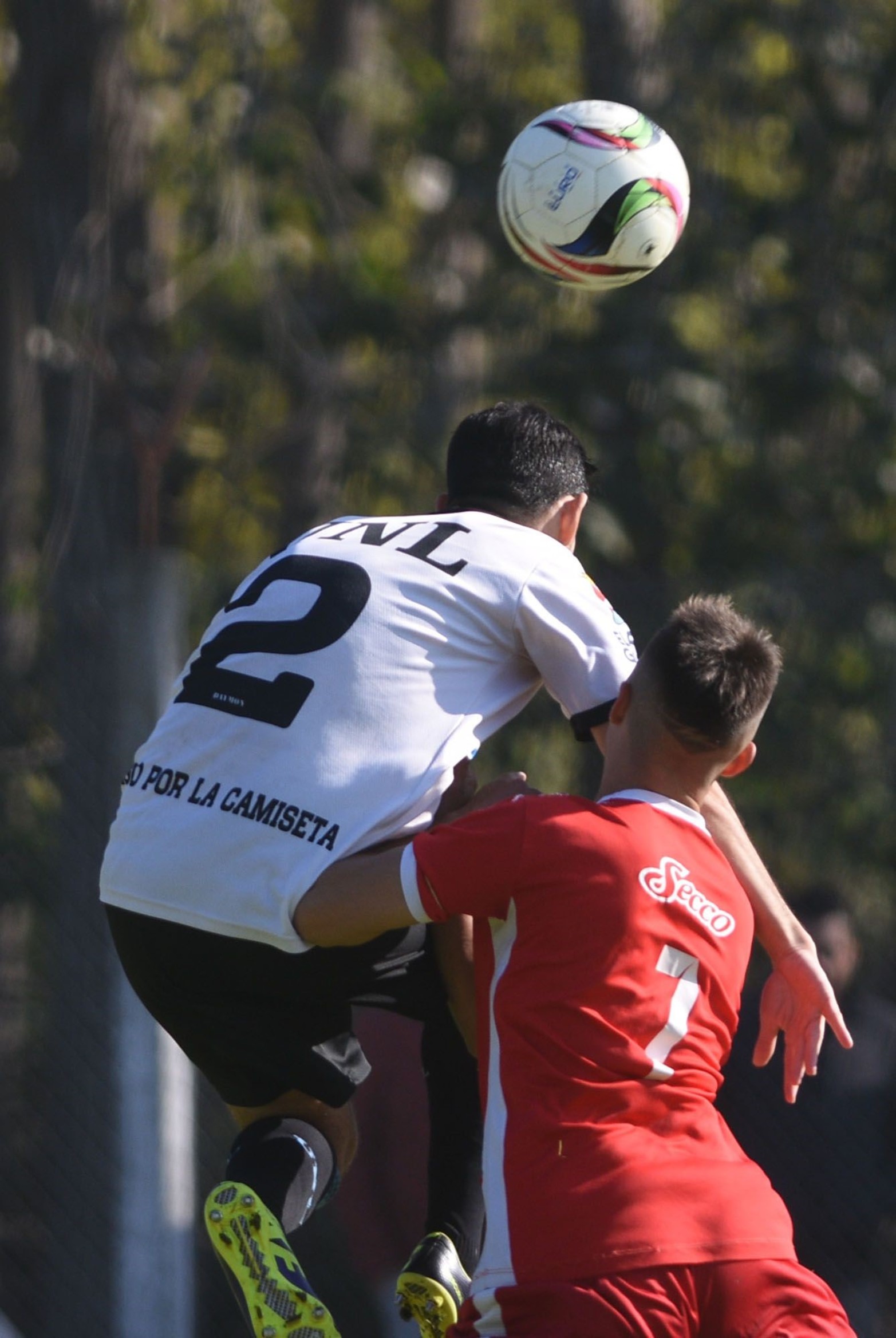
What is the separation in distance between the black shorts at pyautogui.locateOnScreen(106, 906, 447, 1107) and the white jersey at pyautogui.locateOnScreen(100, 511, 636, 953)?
0.23ft

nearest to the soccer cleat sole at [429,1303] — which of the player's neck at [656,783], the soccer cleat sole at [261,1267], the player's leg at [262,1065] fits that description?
the player's leg at [262,1065]

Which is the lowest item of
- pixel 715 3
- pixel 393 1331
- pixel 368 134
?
pixel 393 1331

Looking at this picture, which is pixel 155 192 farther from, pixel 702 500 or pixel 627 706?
pixel 627 706

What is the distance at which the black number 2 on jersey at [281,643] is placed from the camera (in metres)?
2.89

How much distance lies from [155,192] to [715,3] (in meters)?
3.02

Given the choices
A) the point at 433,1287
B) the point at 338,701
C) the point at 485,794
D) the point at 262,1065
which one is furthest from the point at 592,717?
the point at 433,1287

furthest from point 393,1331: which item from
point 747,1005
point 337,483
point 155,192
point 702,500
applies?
point 155,192

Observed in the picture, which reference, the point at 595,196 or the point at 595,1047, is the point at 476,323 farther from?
the point at 595,1047

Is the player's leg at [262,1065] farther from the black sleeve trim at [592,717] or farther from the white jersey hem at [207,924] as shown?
the black sleeve trim at [592,717]

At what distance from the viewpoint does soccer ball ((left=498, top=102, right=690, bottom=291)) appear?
368 centimetres

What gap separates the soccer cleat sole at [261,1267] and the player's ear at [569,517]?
53.2 inches

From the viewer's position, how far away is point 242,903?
9.29ft

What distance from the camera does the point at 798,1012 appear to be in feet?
9.83

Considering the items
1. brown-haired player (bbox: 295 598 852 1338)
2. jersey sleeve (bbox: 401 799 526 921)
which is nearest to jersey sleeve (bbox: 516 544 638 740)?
brown-haired player (bbox: 295 598 852 1338)
